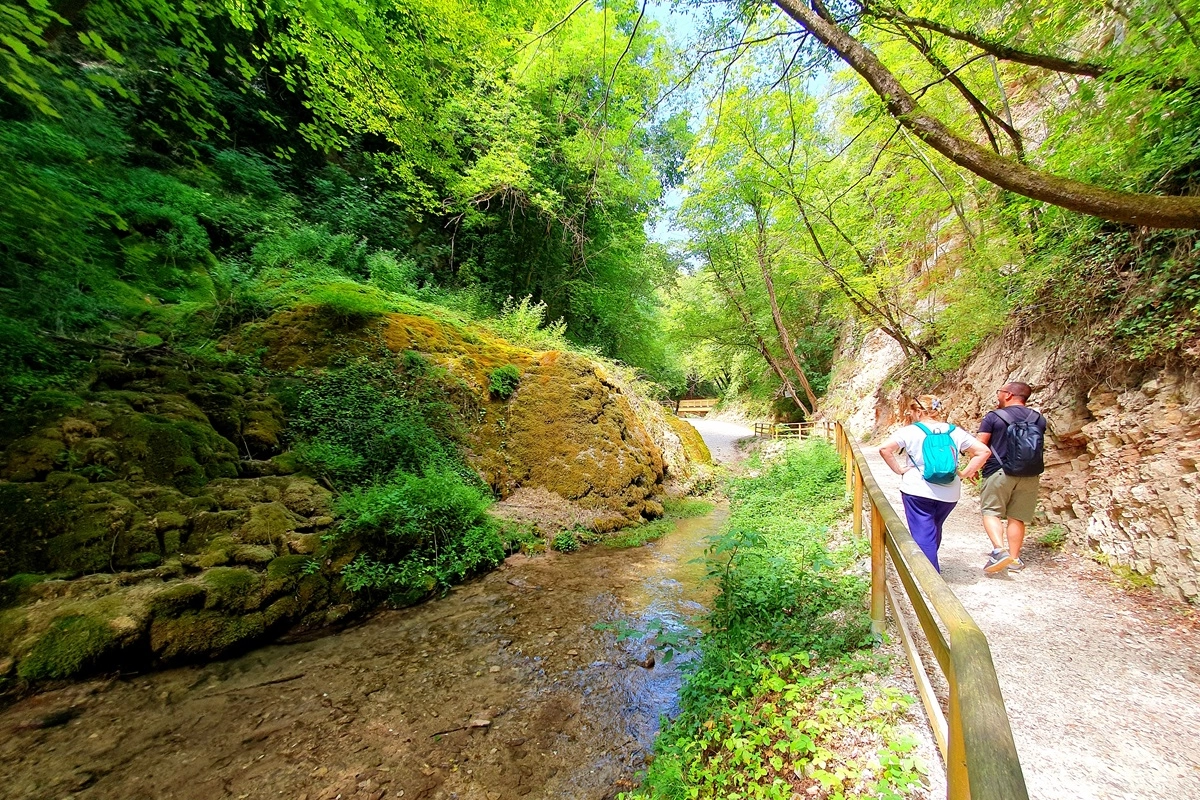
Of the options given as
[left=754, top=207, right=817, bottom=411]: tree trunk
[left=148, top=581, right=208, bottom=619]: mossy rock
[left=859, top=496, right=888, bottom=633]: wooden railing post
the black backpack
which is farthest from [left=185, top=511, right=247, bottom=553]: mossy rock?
[left=754, top=207, right=817, bottom=411]: tree trunk

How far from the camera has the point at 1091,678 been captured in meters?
2.48

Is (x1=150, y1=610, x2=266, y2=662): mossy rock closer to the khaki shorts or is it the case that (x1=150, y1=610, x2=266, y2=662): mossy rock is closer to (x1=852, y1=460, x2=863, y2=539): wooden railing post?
(x1=852, y1=460, x2=863, y2=539): wooden railing post

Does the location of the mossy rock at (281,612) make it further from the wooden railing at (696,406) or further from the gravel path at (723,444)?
the wooden railing at (696,406)

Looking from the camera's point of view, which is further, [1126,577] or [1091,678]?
[1126,577]

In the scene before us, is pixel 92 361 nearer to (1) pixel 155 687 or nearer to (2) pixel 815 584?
(1) pixel 155 687

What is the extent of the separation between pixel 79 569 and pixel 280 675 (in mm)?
1958

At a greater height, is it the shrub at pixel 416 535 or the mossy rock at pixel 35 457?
the mossy rock at pixel 35 457

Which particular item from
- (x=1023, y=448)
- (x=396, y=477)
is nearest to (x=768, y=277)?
(x=1023, y=448)

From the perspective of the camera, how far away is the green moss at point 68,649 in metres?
3.10

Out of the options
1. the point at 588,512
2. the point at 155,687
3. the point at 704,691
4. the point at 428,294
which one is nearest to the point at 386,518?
the point at 155,687

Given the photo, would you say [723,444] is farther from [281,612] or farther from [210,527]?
[210,527]

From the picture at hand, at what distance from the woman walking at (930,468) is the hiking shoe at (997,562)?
2.36 ft

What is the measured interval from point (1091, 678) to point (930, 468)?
1458 millimetres

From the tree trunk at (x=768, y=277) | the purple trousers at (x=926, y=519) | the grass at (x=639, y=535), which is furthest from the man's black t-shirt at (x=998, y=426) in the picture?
the tree trunk at (x=768, y=277)
